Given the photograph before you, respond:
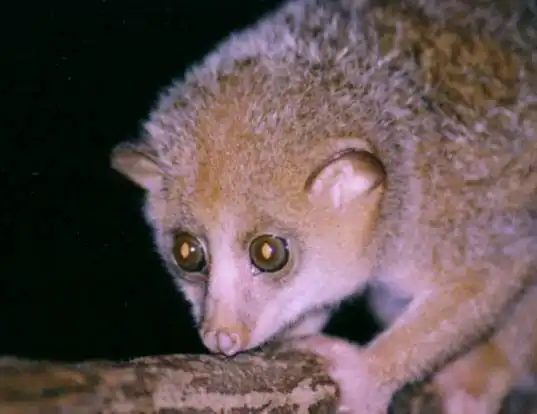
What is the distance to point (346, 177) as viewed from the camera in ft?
8.91

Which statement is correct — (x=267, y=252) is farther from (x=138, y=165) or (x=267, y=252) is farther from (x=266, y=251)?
(x=138, y=165)

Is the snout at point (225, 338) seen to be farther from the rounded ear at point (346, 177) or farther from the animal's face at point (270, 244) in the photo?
the rounded ear at point (346, 177)

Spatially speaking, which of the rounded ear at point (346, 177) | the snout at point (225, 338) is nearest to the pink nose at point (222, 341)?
the snout at point (225, 338)

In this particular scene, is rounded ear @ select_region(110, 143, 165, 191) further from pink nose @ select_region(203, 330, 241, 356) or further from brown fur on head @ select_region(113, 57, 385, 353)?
pink nose @ select_region(203, 330, 241, 356)

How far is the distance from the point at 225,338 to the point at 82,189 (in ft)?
9.02

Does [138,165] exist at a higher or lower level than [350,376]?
higher

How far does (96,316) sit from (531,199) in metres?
2.92

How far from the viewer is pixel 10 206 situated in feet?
15.0

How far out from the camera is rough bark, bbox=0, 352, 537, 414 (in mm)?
1897

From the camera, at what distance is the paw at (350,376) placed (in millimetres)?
2787

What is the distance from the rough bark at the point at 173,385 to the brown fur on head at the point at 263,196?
158 millimetres

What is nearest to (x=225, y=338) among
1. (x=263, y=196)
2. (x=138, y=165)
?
(x=263, y=196)

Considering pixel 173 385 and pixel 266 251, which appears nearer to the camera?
pixel 173 385

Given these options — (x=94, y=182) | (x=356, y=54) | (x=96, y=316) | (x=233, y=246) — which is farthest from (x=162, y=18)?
(x=233, y=246)
